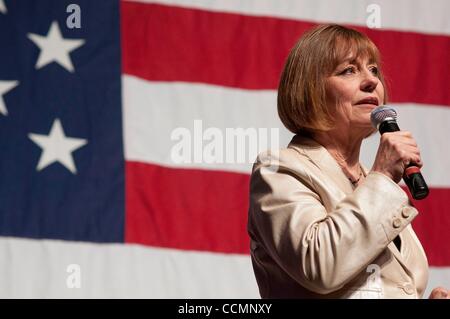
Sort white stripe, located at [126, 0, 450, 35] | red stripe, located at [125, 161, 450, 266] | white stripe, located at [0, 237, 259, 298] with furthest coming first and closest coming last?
white stripe, located at [126, 0, 450, 35] < red stripe, located at [125, 161, 450, 266] < white stripe, located at [0, 237, 259, 298]

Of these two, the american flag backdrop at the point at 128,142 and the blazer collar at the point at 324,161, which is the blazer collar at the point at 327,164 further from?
the american flag backdrop at the point at 128,142

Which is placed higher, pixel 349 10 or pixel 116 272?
pixel 349 10

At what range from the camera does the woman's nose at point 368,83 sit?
1664 millimetres

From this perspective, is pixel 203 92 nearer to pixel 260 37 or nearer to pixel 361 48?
pixel 260 37

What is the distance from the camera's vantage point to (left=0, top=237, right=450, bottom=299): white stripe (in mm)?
2859

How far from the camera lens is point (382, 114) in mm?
1571

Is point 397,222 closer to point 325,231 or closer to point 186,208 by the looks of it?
point 325,231

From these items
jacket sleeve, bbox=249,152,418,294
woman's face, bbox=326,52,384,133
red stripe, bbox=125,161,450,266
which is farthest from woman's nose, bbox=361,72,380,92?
red stripe, bbox=125,161,450,266

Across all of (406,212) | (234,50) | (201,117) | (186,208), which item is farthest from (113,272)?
(406,212)

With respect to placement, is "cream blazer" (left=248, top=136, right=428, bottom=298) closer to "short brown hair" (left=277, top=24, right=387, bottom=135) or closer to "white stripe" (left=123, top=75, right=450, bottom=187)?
"short brown hair" (left=277, top=24, right=387, bottom=135)

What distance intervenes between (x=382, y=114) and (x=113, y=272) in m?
1.54

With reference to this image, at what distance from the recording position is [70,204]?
292 centimetres

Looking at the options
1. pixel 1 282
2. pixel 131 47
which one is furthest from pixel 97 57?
pixel 1 282

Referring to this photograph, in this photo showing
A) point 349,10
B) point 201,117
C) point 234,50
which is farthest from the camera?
point 349,10
